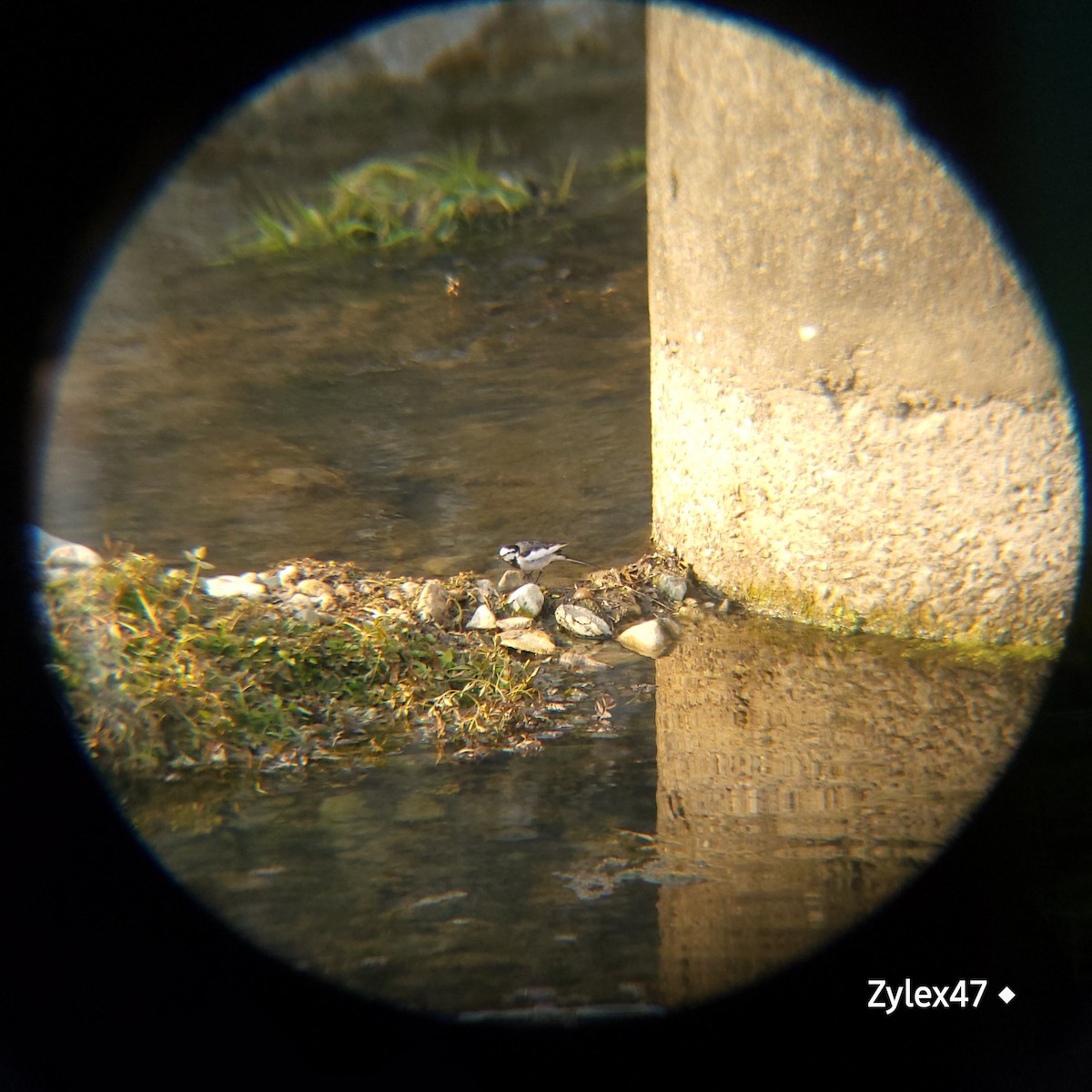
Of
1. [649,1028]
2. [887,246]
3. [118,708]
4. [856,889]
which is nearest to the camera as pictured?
[649,1028]

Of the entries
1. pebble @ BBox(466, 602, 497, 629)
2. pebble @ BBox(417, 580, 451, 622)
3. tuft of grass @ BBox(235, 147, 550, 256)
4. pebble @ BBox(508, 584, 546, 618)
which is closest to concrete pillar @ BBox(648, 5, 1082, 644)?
pebble @ BBox(508, 584, 546, 618)

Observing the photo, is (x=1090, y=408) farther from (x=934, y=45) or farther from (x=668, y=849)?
(x=668, y=849)

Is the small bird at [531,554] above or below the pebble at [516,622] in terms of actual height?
above

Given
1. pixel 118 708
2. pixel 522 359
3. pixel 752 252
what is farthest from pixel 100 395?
A: pixel 752 252

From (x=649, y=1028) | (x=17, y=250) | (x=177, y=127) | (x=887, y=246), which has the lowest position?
(x=649, y=1028)

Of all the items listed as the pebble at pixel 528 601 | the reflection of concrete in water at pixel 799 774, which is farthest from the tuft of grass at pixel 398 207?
the reflection of concrete in water at pixel 799 774

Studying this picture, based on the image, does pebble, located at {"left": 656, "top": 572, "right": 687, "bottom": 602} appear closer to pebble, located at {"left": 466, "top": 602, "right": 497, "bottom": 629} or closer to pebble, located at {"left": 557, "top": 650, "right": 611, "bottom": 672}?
pebble, located at {"left": 557, "top": 650, "right": 611, "bottom": 672}

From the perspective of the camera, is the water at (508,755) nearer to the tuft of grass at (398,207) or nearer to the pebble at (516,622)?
the pebble at (516,622)
